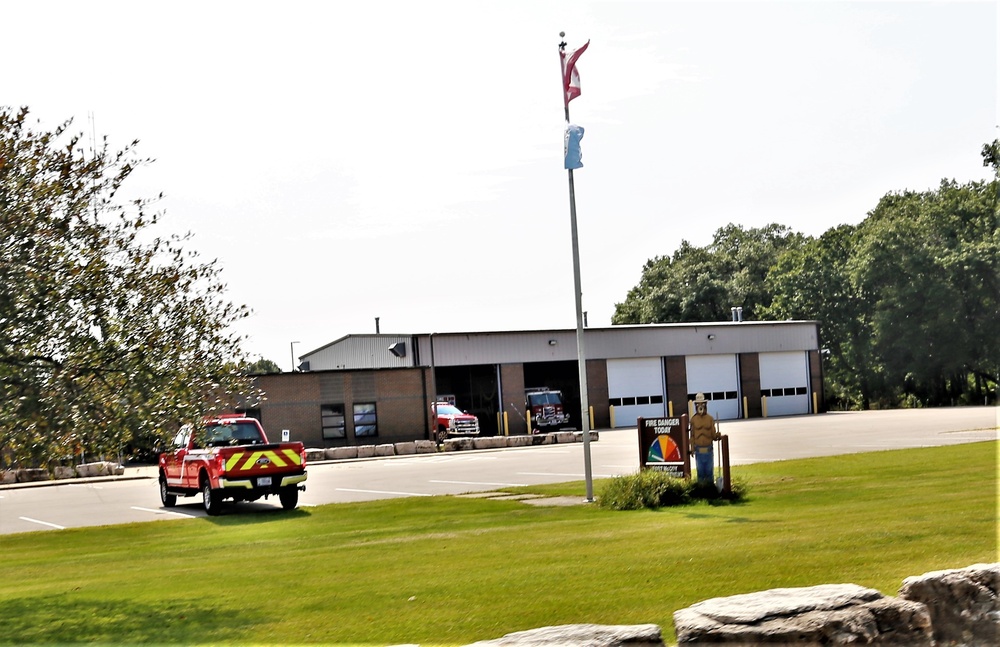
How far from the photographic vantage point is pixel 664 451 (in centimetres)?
1989

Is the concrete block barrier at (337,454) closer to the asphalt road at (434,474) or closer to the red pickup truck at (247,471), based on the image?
the asphalt road at (434,474)

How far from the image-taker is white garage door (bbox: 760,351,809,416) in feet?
225

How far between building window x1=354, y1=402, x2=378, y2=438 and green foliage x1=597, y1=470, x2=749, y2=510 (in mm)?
35751

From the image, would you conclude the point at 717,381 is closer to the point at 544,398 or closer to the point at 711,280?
the point at 544,398

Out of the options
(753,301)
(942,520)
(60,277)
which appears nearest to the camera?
(60,277)

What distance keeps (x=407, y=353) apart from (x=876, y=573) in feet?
161

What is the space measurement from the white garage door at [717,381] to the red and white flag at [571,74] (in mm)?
46871

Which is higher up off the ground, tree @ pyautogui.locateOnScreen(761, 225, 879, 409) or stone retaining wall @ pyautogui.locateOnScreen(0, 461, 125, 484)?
tree @ pyautogui.locateOnScreen(761, 225, 879, 409)

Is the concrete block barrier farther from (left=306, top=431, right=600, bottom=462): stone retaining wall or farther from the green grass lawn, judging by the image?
the green grass lawn

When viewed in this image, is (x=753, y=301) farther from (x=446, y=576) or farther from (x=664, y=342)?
(x=446, y=576)

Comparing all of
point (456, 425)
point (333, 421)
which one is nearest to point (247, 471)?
point (333, 421)

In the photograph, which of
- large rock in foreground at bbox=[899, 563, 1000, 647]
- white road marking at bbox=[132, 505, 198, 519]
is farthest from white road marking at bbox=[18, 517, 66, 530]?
large rock in foreground at bbox=[899, 563, 1000, 647]

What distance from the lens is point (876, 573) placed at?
9922 mm

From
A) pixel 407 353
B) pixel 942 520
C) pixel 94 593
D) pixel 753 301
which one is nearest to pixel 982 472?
pixel 942 520
